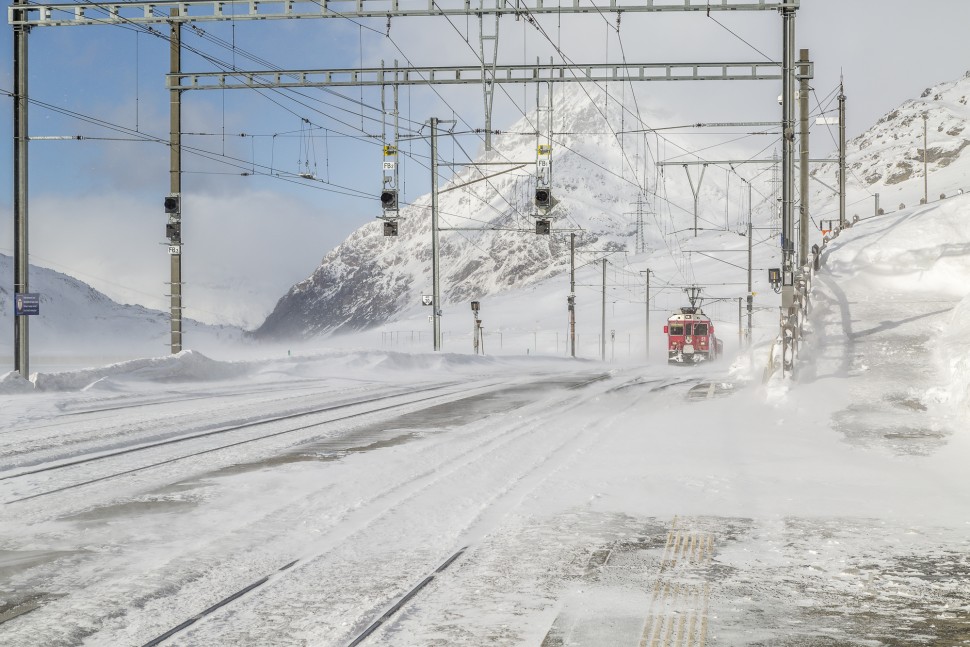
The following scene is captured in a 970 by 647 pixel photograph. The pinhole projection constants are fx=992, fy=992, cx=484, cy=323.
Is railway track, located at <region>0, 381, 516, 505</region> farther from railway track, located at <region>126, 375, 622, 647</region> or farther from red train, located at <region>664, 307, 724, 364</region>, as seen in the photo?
red train, located at <region>664, 307, 724, 364</region>

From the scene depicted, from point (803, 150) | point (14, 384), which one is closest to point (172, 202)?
point (14, 384)

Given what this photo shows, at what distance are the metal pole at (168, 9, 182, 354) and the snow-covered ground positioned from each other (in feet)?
23.3

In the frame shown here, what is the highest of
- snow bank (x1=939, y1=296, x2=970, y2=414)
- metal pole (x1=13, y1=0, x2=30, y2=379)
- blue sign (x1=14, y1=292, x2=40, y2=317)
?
metal pole (x1=13, y1=0, x2=30, y2=379)

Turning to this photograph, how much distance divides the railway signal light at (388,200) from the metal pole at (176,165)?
7.24 meters

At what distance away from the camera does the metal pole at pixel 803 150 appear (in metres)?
24.2

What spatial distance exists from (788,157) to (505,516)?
14.4 metres

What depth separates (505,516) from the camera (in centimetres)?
809

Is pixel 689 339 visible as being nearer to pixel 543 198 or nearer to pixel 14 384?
pixel 543 198

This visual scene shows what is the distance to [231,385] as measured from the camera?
2427cm

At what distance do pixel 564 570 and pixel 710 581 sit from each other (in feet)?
3.01

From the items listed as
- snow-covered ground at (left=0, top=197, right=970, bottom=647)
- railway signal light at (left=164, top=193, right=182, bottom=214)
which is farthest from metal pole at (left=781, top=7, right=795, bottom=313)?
railway signal light at (left=164, top=193, right=182, bottom=214)

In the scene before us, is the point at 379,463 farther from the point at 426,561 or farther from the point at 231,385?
the point at 231,385

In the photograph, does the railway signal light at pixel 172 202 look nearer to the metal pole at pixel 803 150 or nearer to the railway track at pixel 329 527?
→ the railway track at pixel 329 527

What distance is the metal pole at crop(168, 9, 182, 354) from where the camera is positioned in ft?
86.4
